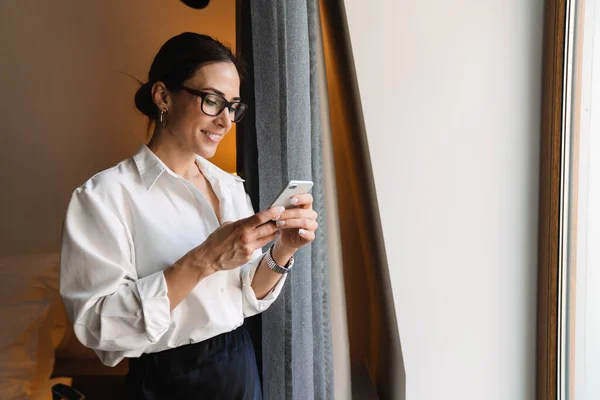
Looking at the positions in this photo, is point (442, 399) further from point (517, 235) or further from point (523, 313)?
point (517, 235)

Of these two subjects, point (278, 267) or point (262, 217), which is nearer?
point (262, 217)

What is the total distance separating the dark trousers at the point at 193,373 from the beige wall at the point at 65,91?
1.12 metres

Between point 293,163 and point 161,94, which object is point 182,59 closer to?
point 161,94

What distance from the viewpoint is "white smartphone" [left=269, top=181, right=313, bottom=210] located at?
78 centimetres

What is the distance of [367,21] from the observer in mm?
1354

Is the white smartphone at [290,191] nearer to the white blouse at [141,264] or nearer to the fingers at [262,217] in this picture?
the fingers at [262,217]

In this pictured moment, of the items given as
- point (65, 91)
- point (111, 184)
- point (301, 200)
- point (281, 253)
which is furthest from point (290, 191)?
point (65, 91)

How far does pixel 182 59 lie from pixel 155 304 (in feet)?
1.46

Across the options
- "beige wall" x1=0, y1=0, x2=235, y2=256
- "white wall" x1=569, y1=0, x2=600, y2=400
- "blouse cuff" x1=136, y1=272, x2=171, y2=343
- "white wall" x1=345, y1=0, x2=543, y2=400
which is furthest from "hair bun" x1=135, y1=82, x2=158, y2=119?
"white wall" x1=569, y1=0, x2=600, y2=400

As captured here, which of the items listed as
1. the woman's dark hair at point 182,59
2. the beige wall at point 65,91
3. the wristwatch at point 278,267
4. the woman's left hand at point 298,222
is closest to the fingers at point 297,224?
the woman's left hand at point 298,222

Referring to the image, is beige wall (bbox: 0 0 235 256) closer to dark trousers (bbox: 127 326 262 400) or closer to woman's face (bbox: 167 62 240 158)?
woman's face (bbox: 167 62 240 158)

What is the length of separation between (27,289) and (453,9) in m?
1.66

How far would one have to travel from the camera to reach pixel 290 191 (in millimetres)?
793

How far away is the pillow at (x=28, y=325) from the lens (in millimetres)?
1541
